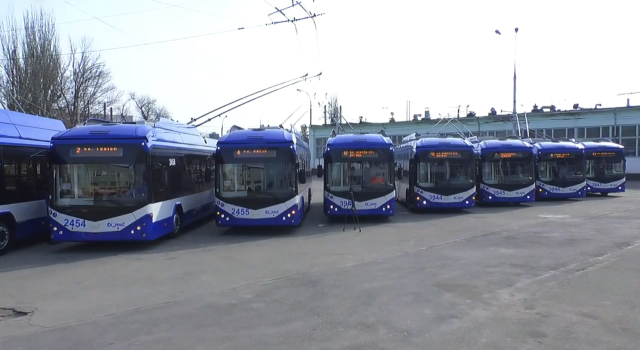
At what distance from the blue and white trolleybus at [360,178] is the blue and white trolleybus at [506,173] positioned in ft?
25.3

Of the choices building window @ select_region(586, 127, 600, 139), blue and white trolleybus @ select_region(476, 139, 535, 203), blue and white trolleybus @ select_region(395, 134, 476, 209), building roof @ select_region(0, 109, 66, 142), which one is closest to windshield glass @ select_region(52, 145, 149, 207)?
building roof @ select_region(0, 109, 66, 142)

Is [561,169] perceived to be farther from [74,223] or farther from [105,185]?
[74,223]

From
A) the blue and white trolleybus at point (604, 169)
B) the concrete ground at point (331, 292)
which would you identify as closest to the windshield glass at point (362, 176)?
the concrete ground at point (331, 292)

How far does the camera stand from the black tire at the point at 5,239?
528 inches

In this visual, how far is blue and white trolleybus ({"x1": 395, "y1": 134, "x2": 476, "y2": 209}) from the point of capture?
21.8 meters

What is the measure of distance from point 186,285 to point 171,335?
3064 millimetres

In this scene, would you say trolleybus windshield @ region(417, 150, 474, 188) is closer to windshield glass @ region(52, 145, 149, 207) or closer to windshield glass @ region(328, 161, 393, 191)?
windshield glass @ region(328, 161, 393, 191)

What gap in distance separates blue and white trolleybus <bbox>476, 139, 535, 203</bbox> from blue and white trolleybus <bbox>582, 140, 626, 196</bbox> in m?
7.59

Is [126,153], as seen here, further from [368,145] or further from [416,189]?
[416,189]

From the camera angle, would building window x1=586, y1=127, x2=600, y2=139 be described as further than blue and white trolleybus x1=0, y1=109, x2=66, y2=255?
Yes

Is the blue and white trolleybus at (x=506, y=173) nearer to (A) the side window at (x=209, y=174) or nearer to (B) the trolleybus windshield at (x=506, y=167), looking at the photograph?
(B) the trolleybus windshield at (x=506, y=167)

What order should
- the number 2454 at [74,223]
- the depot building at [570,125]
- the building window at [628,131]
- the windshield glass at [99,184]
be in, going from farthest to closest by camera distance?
the building window at [628,131] < the depot building at [570,125] < the windshield glass at [99,184] < the number 2454 at [74,223]

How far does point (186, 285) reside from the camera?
9953 mm

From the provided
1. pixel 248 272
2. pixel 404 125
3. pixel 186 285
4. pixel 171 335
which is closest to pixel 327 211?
pixel 248 272
